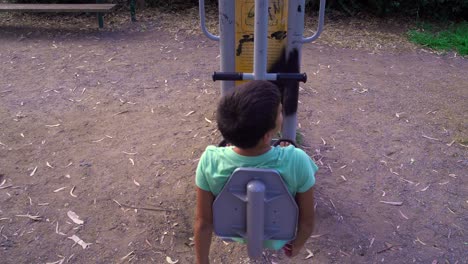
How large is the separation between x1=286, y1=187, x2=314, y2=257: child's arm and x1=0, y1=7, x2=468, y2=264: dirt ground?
2.74 ft

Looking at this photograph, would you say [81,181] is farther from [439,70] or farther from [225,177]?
[439,70]

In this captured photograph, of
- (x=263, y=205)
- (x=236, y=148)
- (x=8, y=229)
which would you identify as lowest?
(x=8, y=229)

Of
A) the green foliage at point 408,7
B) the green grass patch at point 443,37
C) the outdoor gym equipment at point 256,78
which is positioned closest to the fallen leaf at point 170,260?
the outdoor gym equipment at point 256,78

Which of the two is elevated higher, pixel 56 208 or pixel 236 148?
pixel 236 148

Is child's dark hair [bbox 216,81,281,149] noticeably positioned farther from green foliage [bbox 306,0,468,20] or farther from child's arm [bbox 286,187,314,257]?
green foliage [bbox 306,0,468,20]

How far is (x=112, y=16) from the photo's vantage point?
8.32 metres

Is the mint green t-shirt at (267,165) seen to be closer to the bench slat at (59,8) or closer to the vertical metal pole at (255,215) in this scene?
the vertical metal pole at (255,215)

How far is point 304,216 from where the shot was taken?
177 centimetres

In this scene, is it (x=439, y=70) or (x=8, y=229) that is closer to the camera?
(x=8, y=229)

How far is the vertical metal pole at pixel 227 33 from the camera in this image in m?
2.50

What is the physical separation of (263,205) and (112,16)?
24.5 feet

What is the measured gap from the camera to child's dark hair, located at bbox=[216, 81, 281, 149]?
4.91 feet

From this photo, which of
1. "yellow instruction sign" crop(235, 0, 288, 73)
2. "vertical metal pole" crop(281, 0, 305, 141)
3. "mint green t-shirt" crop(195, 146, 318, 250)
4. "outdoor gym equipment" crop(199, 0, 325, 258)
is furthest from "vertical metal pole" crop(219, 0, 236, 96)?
"mint green t-shirt" crop(195, 146, 318, 250)

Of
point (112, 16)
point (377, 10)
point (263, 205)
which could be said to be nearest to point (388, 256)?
point (263, 205)
